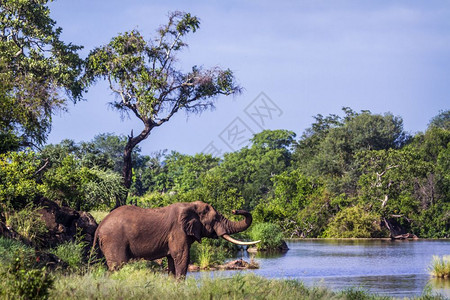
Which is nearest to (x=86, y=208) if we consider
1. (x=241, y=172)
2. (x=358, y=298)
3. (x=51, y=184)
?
(x=51, y=184)

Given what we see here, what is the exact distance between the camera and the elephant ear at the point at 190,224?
15094 mm

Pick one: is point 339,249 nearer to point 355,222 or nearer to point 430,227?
point 355,222

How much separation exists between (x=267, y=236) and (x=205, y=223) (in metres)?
22.2

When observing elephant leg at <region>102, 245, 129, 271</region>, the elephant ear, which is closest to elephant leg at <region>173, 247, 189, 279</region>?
the elephant ear

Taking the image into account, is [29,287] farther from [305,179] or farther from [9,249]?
[305,179]

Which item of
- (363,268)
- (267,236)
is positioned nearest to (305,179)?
(267,236)

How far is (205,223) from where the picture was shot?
15.3 metres

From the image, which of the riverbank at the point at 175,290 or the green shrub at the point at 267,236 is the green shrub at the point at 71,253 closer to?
the riverbank at the point at 175,290

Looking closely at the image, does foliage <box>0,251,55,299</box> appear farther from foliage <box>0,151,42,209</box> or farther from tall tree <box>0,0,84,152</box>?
tall tree <box>0,0,84,152</box>

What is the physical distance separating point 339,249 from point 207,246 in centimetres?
1336

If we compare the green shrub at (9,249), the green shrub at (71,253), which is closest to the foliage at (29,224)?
the green shrub at (71,253)

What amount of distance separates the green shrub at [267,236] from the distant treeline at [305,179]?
443 cm

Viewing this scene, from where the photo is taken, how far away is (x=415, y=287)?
806 inches

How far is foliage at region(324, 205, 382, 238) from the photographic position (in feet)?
168
